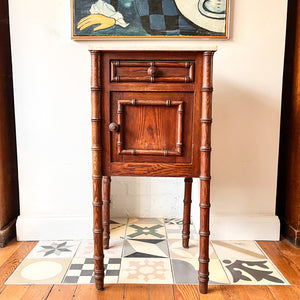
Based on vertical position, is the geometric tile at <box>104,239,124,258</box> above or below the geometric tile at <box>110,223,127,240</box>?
below

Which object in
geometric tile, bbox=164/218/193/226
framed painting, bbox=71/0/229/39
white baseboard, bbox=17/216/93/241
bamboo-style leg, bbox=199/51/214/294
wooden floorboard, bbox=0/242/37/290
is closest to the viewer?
bamboo-style leg, bbox=199/51/214/294

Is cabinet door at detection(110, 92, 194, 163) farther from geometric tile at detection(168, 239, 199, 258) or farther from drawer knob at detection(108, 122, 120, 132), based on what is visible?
geometric tile at detection(168, 239, 199, 258)

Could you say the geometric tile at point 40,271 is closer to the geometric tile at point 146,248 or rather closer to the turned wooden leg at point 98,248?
the turned wooden leg at point 98,248

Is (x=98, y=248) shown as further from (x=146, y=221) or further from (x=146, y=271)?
(x=146, y=221)

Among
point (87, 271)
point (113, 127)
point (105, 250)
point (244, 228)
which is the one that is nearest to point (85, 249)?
point (105, 250)

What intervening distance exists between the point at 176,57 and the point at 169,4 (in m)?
0.66

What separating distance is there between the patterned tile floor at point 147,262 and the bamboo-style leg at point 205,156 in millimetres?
129

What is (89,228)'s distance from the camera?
6.34ft

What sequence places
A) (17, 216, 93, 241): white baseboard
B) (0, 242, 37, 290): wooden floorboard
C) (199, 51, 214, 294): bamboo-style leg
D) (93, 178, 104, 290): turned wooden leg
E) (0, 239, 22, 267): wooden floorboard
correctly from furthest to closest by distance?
(17, 216, 93, 241): white baseboard
(0, 239, 22, 267): wooden floorboard
(0, 242, 37, 290): wooden floorboard
(93, 178, 104, 290): turned wooden leg
(199, 51, 214, 294): bamboo-style leg

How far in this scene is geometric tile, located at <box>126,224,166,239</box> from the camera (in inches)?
76.9

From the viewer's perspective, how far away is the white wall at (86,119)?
1.83 meters

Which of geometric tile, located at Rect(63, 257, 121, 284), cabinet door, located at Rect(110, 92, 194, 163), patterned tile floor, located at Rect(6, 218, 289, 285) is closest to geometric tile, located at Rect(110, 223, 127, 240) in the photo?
patterned tile floor, located at Rect(6, 218, 289, 285)

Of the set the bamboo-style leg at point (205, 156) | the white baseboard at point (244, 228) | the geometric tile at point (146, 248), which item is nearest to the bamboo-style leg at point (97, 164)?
the geometric tile at point (146, 248)

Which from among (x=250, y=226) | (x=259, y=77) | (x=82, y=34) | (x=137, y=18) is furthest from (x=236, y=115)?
(x=82, y=34)
